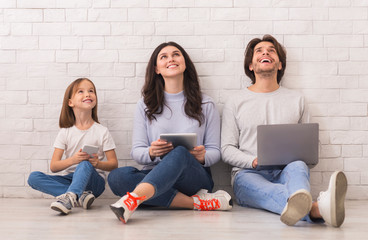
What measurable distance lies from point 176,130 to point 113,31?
35.7 inches

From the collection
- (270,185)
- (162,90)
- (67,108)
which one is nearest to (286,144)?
(270,185)

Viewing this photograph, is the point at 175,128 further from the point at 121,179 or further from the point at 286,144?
the point at 286,144

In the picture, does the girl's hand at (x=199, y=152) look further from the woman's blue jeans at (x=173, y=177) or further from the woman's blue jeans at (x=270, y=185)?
the woman's blue jeans at (x=270, y=185)

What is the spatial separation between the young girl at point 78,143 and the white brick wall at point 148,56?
174 millimetres

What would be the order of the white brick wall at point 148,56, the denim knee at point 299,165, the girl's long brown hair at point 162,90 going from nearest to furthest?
the denim knee at point 299,165
the girl's long brown hair at point 162,90
the white brick wall at point 148,56

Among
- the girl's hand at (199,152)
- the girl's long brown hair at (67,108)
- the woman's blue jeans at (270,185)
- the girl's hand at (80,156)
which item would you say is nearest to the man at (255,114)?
the woman's blue jeans at (270,185)

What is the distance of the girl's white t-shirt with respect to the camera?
9.48ft

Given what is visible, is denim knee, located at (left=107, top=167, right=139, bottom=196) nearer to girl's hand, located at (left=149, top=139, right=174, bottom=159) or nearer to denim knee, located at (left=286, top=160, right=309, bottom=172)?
girl's hand, located at (left=149, top=139, right=174, bottom=159)

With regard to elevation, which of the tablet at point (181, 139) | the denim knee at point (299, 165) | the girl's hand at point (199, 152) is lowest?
the denim knee at point (299, 165)

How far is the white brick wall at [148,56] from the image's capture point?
3.04 metres

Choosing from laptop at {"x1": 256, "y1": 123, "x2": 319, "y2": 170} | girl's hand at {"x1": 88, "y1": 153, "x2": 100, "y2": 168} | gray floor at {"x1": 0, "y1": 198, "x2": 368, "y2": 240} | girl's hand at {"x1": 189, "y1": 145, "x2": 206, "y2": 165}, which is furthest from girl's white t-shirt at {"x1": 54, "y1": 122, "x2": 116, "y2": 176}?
laptop at {"x1": 256, "y1": 123, "x2": 319, "y2": 170}

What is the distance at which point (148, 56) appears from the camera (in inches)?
121

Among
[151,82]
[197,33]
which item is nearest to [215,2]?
[197,33]

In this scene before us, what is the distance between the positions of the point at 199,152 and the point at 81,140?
87 centimetres
